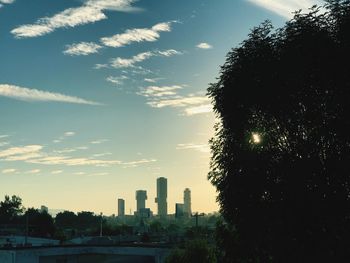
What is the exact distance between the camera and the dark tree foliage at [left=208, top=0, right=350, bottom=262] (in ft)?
83.1

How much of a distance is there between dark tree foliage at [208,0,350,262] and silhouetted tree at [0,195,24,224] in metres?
148

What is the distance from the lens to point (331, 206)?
25.7m

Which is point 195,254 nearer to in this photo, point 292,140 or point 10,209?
point 292,140

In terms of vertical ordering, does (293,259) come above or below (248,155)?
below

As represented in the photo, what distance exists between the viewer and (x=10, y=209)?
166625 mm

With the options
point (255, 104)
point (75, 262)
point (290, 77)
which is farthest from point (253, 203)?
point (75, 262)

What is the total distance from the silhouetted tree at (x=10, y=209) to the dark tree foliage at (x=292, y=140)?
14783cm

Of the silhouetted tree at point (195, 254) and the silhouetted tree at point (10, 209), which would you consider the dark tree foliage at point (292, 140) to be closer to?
the silhouetted tree at point (195, 254)

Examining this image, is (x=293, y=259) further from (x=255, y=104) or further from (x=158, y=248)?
(x=158, y=248)

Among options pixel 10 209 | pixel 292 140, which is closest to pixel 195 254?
pixel 292 140

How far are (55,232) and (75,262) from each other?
256ft

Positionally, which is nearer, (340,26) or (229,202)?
(340,26)

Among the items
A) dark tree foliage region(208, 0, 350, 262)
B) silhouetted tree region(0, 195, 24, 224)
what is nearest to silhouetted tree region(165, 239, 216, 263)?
dark tree foliage region(208, 0, 350, 262)

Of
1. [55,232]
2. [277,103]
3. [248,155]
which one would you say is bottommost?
[55,232]
